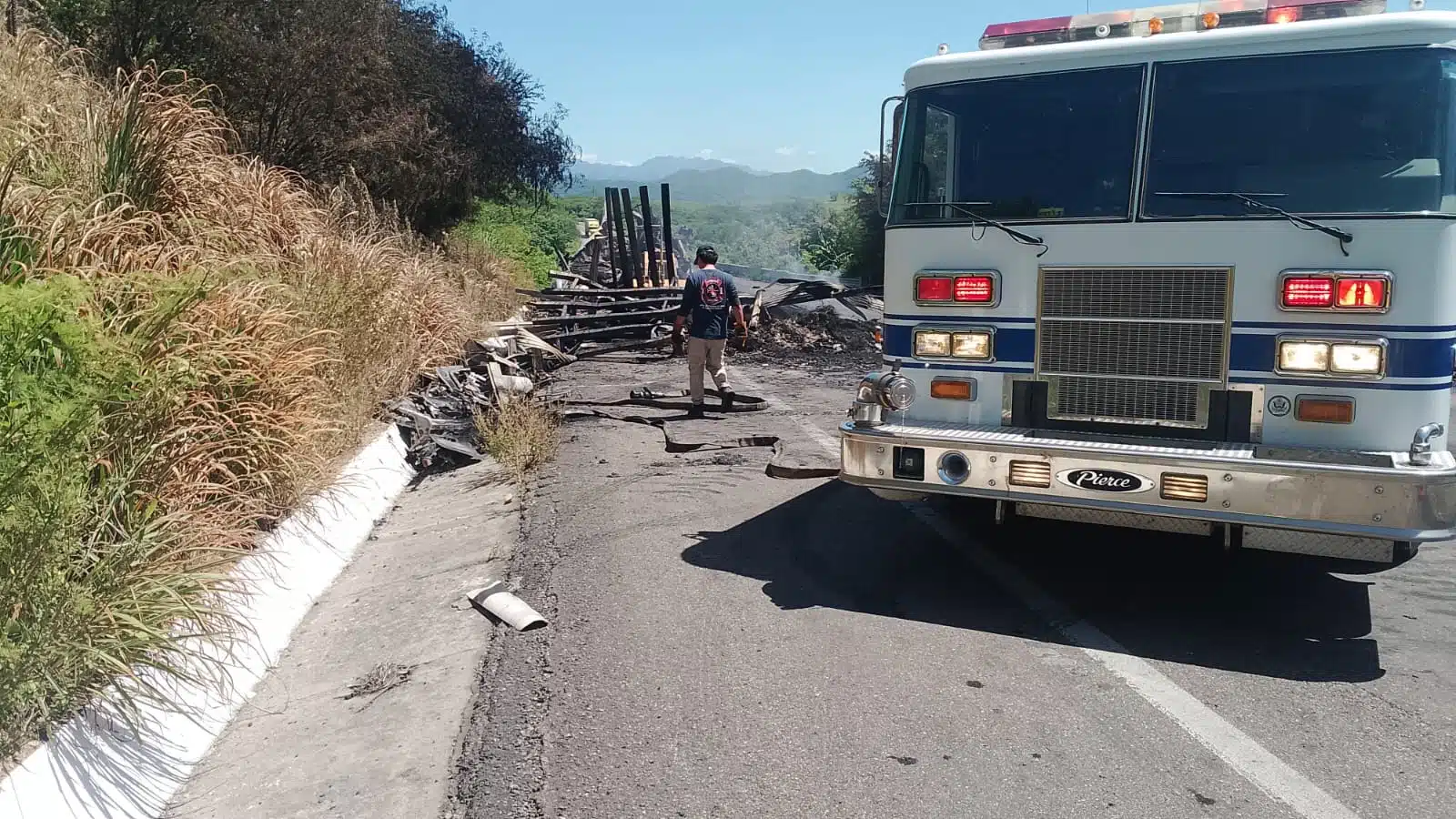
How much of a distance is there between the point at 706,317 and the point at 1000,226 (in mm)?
6206

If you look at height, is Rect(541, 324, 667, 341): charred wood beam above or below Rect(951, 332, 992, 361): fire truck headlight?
below

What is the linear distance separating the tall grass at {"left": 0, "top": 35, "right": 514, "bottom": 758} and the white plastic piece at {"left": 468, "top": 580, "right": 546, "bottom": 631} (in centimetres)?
129

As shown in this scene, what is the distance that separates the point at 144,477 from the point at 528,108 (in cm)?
2220

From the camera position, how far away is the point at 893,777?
3889 mm

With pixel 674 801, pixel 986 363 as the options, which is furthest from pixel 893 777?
pixel 986 363

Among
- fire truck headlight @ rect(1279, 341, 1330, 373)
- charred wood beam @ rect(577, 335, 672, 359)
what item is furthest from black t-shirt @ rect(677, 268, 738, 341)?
fire truck headlight @ rect(1279, 341, 1330, 373)

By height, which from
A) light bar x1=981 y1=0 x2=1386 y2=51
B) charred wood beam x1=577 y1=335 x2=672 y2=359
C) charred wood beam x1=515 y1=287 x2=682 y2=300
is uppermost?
light bar x1=981 y1=0 x2=1386 y2=51

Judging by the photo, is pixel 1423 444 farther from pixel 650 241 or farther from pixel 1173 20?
pixel 650 241

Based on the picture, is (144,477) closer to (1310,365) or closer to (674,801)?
(674,801)

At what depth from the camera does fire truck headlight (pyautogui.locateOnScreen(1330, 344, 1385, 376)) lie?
493cm

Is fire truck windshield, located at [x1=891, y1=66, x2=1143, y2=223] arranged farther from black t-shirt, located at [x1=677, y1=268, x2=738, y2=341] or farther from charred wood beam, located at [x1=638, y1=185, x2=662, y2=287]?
charred wood beam, located at [x1=638, y1=185, x2=662, y2=287]

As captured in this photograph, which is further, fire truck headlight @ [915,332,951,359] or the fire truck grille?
fire truck headlight @ [915,332,951,359]

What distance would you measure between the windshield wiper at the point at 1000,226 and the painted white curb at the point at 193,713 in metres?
4.15

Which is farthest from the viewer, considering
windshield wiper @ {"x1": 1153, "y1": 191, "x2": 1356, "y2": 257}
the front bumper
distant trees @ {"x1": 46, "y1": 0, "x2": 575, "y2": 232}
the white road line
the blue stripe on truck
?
distant trees @ {"x1": 46, "y1": 0, "x2": 575, "y2": 232}
